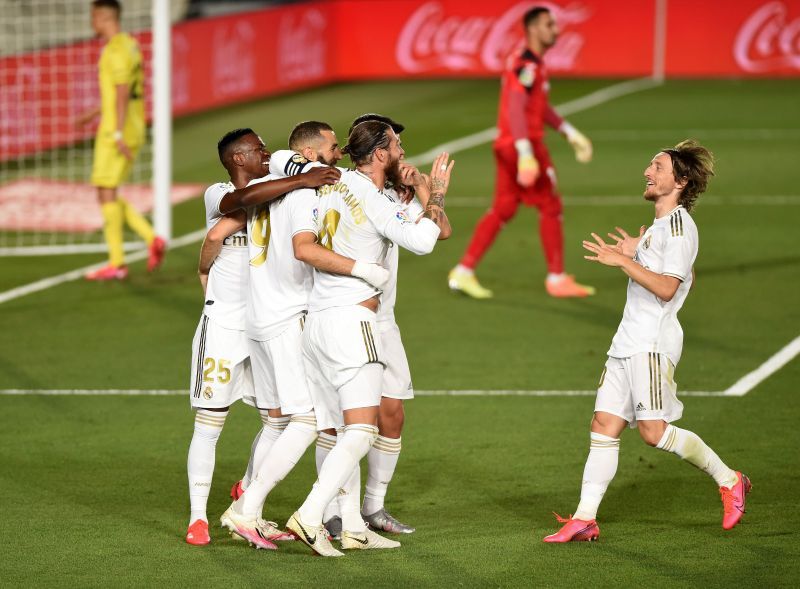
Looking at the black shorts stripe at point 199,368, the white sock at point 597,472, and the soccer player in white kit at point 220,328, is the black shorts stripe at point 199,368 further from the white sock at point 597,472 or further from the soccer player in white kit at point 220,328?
the white sock at point 597,472

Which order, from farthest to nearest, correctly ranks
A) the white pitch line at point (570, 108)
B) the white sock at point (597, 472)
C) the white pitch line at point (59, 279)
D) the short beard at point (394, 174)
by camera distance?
the white pitch line at point (570, 108) → the white pitch line at point (59, 279) → the white sock at point (597, 472) → the short beard at point (394, 174)

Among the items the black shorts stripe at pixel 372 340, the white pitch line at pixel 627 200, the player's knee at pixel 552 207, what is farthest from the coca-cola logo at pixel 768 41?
the black shorts stripe at pixel 372 340

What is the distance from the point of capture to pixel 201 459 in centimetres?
714

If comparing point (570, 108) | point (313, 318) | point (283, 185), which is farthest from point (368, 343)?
point (570, 108)

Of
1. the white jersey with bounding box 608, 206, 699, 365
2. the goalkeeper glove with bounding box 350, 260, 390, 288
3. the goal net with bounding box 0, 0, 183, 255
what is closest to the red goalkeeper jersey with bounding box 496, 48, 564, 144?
the goal net with bounding box 0, 0, 183, 255

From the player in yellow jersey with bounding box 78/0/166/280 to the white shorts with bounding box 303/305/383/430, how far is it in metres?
6.54

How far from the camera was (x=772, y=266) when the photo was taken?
46.8ft

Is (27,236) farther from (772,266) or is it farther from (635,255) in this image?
(635,255)

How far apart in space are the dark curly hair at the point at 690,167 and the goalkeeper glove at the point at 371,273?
57.1 inches

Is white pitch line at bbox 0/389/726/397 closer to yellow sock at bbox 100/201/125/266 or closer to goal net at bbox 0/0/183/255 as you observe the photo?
yellow sock at bbox 100/201/125/266

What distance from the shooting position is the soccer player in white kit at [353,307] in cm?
670

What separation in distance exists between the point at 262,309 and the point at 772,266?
8329 mm

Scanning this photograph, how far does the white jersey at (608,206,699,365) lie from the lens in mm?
6965

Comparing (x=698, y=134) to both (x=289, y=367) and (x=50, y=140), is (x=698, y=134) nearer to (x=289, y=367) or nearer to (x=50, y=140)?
(x=50, y=140)
